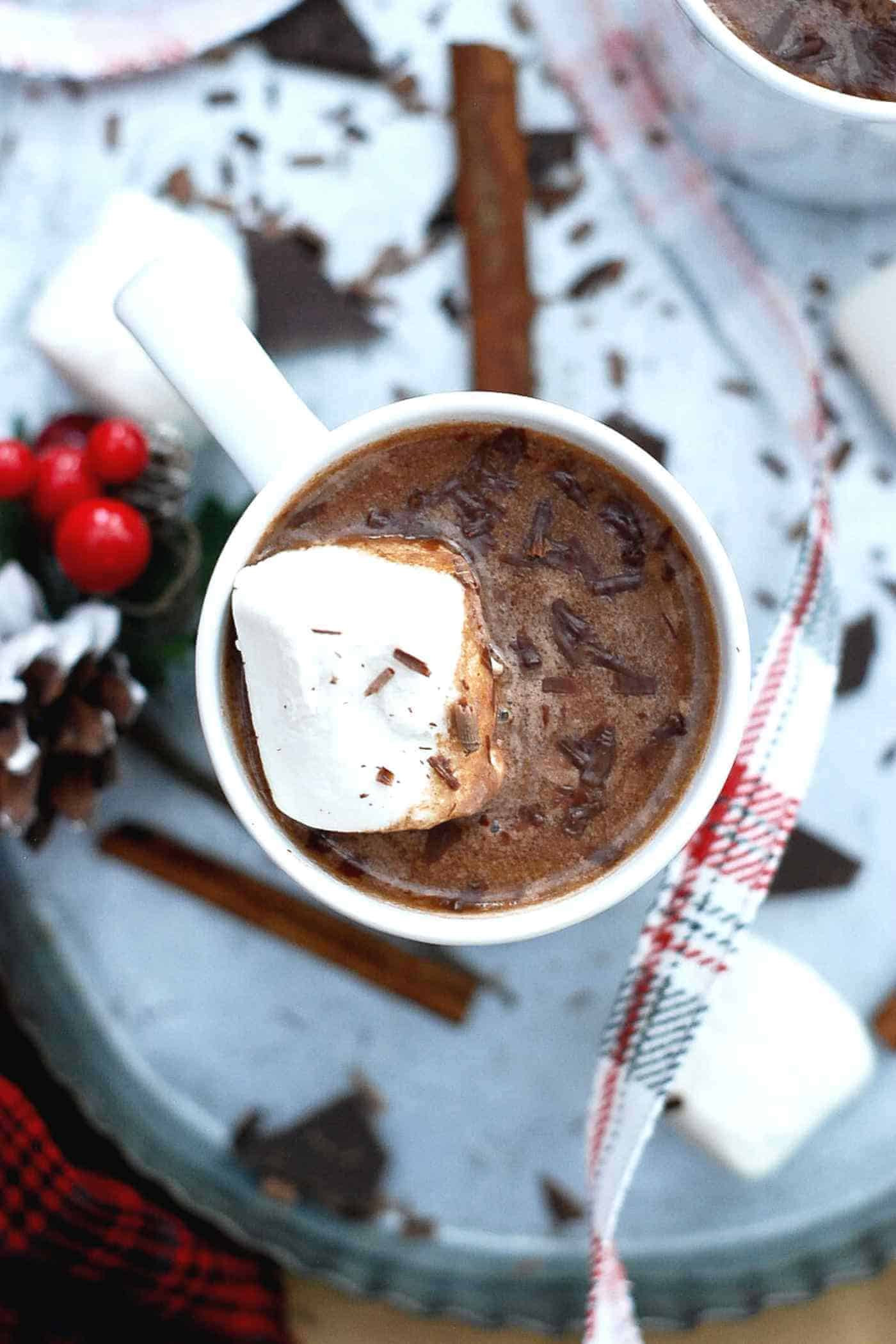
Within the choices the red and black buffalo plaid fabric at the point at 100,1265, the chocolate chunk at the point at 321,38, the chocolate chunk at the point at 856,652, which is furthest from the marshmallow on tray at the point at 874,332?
the red and black buffalo plaid fabric at the point at 100,1265

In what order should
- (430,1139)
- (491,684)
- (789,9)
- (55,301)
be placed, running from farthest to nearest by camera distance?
1. (430,1139)
2. (55,301)
3. (789,9)
4. (491,684)

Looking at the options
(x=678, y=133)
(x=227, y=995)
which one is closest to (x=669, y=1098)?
(x=227, y=995)

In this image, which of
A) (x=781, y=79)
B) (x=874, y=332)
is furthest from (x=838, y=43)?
(x=874, y=332)

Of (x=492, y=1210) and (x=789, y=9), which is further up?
(x=789, y=9)

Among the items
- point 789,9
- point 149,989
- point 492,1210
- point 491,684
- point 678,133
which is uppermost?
point 789,9

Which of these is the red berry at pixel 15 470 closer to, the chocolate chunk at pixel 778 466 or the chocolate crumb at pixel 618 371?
the chocolate crumb at pixel 618 371

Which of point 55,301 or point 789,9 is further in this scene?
point 55,301

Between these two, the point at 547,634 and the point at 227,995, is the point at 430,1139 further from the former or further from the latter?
the point at 547,634
